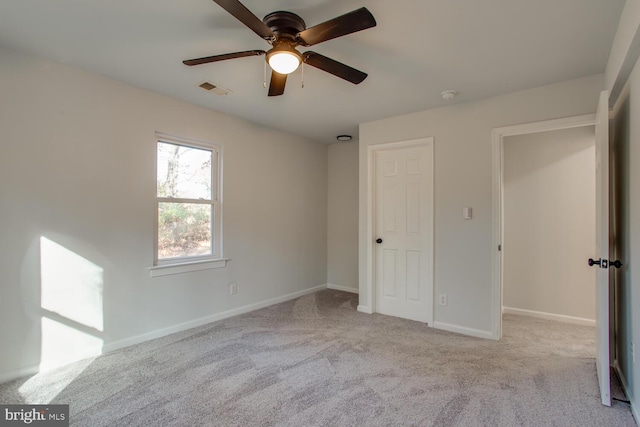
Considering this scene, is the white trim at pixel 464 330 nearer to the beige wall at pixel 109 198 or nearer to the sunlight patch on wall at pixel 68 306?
the beige wall at pixel 109 198

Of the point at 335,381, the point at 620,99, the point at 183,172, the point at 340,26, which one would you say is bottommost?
the point at 335,381

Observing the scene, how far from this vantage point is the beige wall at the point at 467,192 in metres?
3.07

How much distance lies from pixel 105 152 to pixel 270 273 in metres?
2.33

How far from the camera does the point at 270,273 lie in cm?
430

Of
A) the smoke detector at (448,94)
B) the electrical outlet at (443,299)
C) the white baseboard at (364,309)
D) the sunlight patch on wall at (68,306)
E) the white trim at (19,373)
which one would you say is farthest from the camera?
the white baseboard at (364,309)

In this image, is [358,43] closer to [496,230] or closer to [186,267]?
[496,230]

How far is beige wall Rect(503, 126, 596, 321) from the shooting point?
3.61 m

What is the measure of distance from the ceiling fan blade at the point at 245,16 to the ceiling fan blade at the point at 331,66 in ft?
0.87

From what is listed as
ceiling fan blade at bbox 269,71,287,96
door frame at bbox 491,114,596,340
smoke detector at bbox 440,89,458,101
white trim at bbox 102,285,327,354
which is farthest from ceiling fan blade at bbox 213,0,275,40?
white trim at bbox 102,285,327,354

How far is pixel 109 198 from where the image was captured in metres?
2.82

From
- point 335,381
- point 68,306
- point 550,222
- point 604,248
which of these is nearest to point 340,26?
point 604,248

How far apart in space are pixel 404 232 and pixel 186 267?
2.45 metres

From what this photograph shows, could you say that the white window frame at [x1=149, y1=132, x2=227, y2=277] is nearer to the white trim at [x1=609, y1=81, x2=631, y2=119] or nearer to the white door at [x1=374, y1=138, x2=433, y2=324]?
the white door at [x1=374, y1=138, x2=433, y2=324]

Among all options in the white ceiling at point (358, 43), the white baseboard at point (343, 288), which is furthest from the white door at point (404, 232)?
the white baseboard at point (343, 288)
